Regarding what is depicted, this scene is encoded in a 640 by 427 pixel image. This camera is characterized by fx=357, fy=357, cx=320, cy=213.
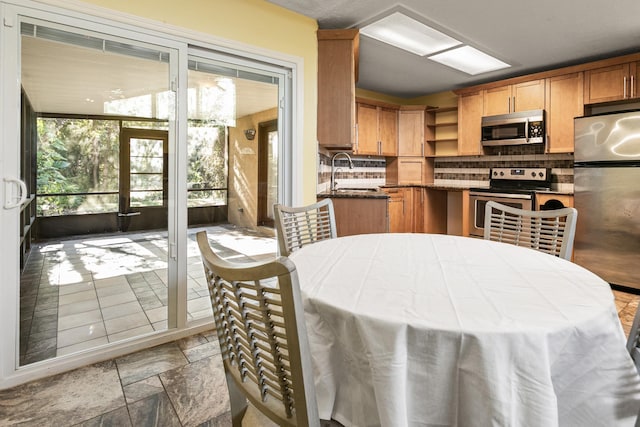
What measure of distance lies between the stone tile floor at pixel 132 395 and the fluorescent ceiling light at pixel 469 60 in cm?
375

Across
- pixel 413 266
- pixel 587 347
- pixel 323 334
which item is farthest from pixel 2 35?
pixel 587 347

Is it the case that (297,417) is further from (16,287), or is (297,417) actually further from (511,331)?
(16,287)

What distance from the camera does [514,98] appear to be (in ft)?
15.4

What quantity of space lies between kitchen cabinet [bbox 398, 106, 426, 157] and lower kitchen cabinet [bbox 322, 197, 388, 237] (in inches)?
111

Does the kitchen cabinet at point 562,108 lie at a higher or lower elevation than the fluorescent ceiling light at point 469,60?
lower

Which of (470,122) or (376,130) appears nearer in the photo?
(470,122)

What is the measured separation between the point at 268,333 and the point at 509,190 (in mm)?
4581

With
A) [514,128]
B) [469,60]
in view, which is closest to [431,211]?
[514,128]

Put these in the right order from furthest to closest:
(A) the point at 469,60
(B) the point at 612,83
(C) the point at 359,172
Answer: (C) the point at 359,172
(A) the point at 469,60
(B) the point at 612,83

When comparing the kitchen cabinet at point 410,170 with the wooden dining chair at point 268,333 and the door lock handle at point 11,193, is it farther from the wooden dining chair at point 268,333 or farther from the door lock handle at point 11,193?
the wooden dining chair at point 268,333

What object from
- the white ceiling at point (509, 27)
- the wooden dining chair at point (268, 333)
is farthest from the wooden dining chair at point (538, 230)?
the white ceiling at point (509, 27)

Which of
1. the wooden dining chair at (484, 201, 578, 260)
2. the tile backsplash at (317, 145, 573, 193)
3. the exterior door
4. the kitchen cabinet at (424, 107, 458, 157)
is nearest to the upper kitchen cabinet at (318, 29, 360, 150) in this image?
the tile backsplash at (317, 145, 573, 193)

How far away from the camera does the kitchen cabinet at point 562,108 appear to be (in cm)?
414

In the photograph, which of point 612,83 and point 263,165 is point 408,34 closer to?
point 263,165
